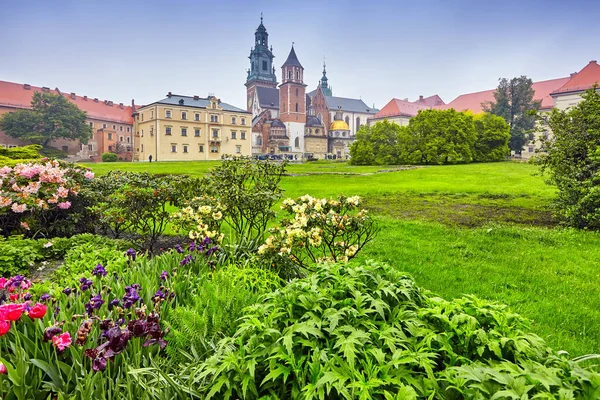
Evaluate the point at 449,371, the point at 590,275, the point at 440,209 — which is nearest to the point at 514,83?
the point at 440,209

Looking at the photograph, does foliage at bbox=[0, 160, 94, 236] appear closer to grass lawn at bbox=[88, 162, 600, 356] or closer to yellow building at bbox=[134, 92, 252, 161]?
grass lawn at bbox=[88, 162, 600, 356]

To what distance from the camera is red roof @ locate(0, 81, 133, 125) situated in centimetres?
5431

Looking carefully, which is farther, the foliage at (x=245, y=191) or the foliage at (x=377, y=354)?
the foliage at (x=245, y=191)

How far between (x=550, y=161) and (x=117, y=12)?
87.2ft

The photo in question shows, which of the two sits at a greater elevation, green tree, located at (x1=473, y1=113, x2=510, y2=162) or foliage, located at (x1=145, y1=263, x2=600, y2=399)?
green tree, located at (x1=473, y1=113, x2=510, y2=162)

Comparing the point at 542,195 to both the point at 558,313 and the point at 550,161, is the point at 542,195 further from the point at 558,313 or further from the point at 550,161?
the point at 558,313

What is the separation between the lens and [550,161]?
28.7ft

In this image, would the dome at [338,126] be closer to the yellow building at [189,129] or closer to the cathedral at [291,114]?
the cathedral at [291,114]

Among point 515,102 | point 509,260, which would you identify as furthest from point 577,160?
point 515,102

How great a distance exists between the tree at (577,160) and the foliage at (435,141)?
2741 centimetres

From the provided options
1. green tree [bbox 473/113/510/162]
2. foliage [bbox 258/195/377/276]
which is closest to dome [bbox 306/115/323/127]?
green tree [bbox 473/113/510/162]

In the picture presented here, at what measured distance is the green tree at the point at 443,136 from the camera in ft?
116

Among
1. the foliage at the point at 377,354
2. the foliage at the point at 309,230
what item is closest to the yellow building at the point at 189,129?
the foliage at the point at 309,230

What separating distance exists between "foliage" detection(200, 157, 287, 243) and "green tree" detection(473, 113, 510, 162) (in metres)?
37.3
